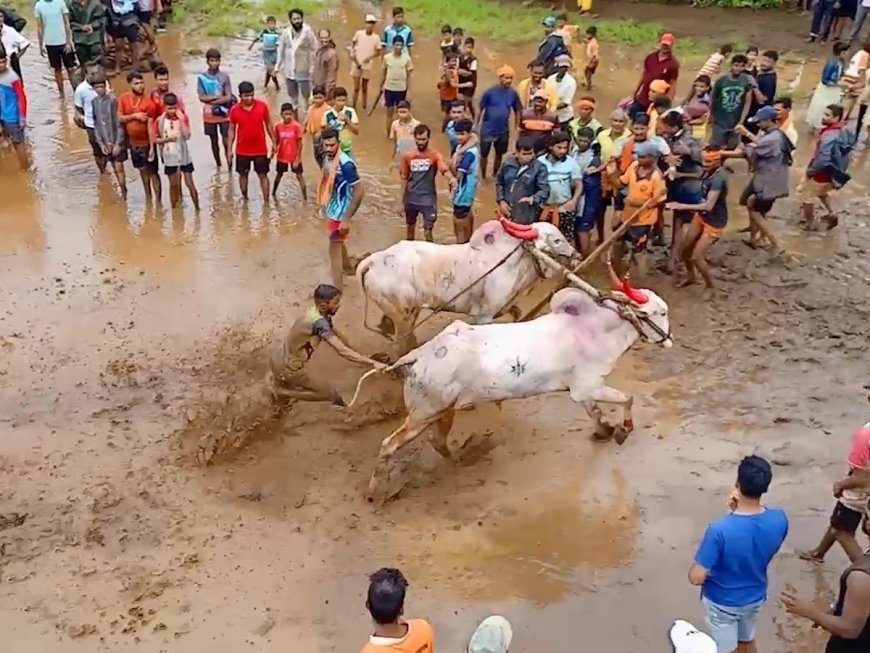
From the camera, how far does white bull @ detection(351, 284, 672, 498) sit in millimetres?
7531

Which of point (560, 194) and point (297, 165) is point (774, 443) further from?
point (297, 165)

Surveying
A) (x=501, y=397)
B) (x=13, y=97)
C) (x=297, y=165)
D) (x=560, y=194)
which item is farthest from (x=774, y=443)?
(x=13, y=97)

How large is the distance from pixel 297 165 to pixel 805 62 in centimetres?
996

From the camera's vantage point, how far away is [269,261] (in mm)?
11438

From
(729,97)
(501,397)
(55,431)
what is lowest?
(55,431)

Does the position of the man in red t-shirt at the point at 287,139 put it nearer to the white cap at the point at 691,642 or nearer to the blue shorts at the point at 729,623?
the blue shorts at the point at 729,623

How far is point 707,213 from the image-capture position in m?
10.3

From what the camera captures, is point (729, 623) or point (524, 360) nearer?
point (729, 623)

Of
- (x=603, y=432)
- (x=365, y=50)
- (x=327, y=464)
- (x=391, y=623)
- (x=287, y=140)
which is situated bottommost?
(x=327, y=464)

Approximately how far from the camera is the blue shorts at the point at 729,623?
18.0ft

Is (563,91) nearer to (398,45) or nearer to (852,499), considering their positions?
(398,45)

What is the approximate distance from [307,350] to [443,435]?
130cm

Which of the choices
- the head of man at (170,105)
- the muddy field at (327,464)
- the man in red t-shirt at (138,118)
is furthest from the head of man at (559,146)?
the man in red t-shirt at (138,118)

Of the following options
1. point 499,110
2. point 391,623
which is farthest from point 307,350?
point 499,110
